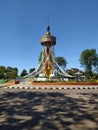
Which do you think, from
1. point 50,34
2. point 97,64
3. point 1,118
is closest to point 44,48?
point 50,34

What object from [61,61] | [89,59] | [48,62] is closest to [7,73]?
[61,61]

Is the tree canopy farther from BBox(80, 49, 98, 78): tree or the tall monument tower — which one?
the tall monument tower

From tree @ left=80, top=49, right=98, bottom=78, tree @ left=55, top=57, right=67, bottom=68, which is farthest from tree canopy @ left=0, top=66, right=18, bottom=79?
tree @ left=80, top=49, right=98, bottom=78

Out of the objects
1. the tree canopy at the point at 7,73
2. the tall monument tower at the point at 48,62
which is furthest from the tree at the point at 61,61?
the tall monument tower at the point at 48,62

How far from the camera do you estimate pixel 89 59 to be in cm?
8069

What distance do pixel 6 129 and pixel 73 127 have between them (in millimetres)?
1832

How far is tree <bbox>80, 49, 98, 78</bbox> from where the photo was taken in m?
80.8

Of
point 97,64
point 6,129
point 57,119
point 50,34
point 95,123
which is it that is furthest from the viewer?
point 97,64

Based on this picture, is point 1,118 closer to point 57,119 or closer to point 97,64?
point 57,119

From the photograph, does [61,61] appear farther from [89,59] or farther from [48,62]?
[48,62]

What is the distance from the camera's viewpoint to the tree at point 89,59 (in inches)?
3179

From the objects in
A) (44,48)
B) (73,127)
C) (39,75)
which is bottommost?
(73,127)

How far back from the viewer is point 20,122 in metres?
7.14

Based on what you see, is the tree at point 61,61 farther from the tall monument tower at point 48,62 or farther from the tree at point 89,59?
the tall monument tower at point 48,62
